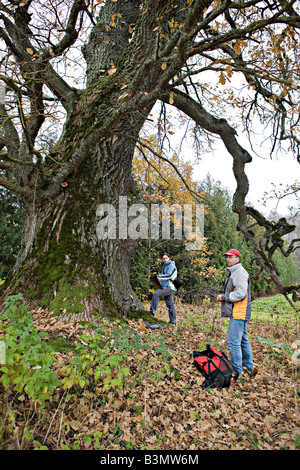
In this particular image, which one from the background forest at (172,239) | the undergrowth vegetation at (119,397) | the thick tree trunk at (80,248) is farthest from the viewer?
the background forest at (172,239)

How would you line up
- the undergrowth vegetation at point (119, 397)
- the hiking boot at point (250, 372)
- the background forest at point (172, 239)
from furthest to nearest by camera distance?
the background forest at point (172, 239), the hiking boot at point (250, 372), the undergrowth vegetation at point (119, 397)

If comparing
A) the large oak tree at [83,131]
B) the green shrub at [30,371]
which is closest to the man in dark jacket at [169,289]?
the large oak tree at [83,131]

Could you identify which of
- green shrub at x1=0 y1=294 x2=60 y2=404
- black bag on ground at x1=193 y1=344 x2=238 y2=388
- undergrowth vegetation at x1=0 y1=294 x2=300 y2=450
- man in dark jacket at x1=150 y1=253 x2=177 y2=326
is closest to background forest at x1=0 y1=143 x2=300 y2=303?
man in dark jacket at x1=150 y1=253 x2=177 y2=326

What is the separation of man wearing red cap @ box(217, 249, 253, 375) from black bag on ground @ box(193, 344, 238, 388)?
21 centimetres

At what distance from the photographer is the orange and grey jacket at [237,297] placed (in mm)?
3691

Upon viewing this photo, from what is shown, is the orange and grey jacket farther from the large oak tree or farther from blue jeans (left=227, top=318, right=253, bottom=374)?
the large oak tree

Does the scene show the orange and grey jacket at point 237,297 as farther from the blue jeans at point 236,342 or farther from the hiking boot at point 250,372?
the hiking boot at point 250,372

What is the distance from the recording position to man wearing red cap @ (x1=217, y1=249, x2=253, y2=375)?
3672mm

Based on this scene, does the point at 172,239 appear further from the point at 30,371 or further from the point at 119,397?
the point at 30,371

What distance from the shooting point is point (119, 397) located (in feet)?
9.03

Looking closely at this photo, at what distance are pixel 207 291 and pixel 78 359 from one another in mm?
9626

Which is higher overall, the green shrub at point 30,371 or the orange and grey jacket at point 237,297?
the orange and grey jacket at point 237,297

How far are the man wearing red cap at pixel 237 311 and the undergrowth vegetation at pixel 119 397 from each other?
26cm

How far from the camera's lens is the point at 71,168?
14.0 ft
